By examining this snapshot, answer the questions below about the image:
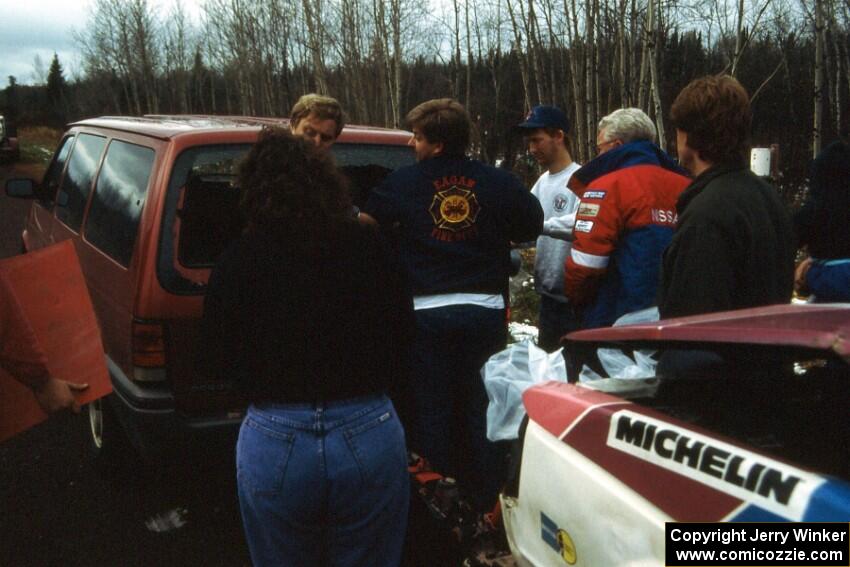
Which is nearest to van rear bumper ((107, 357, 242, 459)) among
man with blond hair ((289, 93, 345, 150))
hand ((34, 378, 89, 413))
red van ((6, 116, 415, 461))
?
red van ((6, 116, 415, 461))

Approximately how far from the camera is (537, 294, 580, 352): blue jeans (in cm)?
463

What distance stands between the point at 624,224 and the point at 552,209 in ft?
3.73

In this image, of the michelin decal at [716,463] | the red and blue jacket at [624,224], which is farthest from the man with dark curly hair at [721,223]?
the michelin decal at [716,463]

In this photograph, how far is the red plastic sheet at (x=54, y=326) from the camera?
8.34ft

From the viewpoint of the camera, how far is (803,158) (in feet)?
60.6

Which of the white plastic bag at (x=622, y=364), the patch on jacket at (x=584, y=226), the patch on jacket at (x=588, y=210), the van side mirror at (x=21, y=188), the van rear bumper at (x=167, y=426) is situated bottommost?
the van rear bumper at (x=167, y=426)

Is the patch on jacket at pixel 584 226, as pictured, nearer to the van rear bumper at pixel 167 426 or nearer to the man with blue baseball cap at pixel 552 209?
the man with blue baseball cap at pixel 552 209

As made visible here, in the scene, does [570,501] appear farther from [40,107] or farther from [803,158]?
[40,107]

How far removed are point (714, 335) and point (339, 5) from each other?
24124 mm

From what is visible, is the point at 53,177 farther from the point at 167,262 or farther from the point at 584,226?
the point at 584,226

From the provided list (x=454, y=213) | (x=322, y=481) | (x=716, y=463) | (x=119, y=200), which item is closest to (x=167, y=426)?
(x=119, y=200)

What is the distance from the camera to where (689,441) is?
180 cm

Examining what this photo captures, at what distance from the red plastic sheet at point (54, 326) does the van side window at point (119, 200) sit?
4.31ft

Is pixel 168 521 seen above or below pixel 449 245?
below
